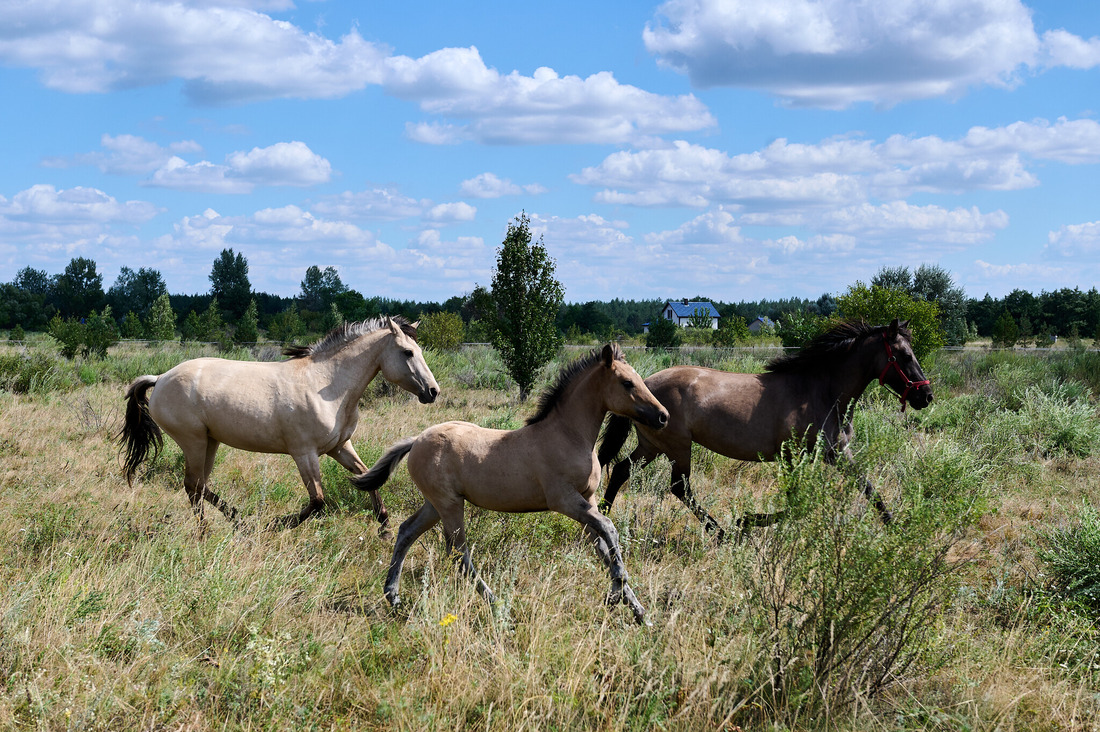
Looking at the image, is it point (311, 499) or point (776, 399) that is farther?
point (776, 399)

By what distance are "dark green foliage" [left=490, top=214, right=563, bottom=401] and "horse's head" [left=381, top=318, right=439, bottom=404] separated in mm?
9895

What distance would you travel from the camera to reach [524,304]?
57.5 feet

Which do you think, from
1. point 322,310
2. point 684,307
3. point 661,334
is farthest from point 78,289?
point 684,307

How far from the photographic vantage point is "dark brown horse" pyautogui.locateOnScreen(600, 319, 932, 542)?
7.49 metres

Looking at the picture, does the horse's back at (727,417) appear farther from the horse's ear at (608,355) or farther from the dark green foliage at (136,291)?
the dark green foliage at (136,291)

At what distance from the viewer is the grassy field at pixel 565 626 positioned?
366 cm

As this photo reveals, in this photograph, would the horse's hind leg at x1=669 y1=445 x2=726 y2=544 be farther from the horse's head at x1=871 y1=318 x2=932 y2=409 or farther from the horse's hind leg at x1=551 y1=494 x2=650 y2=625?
the horse's hind leg at x1=551 y1=494 x2=650 y2=625

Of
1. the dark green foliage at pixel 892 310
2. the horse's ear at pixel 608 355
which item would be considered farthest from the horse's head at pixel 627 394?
the dark green foliage at pixel 892 310

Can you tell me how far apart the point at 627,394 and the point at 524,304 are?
12.4 m

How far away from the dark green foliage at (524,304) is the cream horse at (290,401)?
32.1 feet

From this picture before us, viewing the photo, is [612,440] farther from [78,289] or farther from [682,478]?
[78,289]

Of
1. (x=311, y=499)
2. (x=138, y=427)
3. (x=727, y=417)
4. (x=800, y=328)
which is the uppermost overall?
(x=800, y=328)

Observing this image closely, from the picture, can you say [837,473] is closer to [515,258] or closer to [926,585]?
[926,585]

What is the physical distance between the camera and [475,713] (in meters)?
3.67
